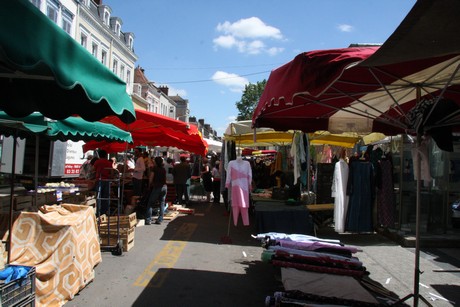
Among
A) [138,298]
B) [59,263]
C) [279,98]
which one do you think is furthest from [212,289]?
[279,98]

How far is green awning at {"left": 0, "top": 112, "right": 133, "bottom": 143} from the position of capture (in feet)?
17.1

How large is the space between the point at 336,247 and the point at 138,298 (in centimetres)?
280

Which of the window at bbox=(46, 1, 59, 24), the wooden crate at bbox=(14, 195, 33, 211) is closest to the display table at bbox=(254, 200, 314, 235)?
the wooden crate at bbox=(14, 195, 33, 211)

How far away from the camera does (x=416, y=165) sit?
4113 mm

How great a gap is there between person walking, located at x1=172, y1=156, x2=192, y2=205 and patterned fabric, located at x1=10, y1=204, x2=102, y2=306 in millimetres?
8727

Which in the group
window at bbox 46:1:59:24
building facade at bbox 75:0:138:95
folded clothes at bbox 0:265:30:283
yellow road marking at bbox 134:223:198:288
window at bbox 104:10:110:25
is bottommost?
yellow road marking at bbox 134:223:198:288

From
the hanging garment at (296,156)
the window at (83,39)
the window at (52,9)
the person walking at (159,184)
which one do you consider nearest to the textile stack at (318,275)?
the hanging garment at (296,156)

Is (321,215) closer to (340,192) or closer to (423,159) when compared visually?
(340,192)

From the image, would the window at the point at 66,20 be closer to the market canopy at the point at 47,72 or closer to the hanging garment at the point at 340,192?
the hanging garment at the point at 340,192

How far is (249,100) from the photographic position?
65562 mm

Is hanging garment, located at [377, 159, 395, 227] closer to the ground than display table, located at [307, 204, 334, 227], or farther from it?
farther from it

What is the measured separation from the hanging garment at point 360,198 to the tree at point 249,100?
5524cm

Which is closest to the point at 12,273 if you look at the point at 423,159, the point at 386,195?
the point at 423,159

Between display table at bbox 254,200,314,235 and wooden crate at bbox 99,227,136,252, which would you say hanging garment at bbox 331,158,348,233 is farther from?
wooden crate at bbox 99,227,136,252
